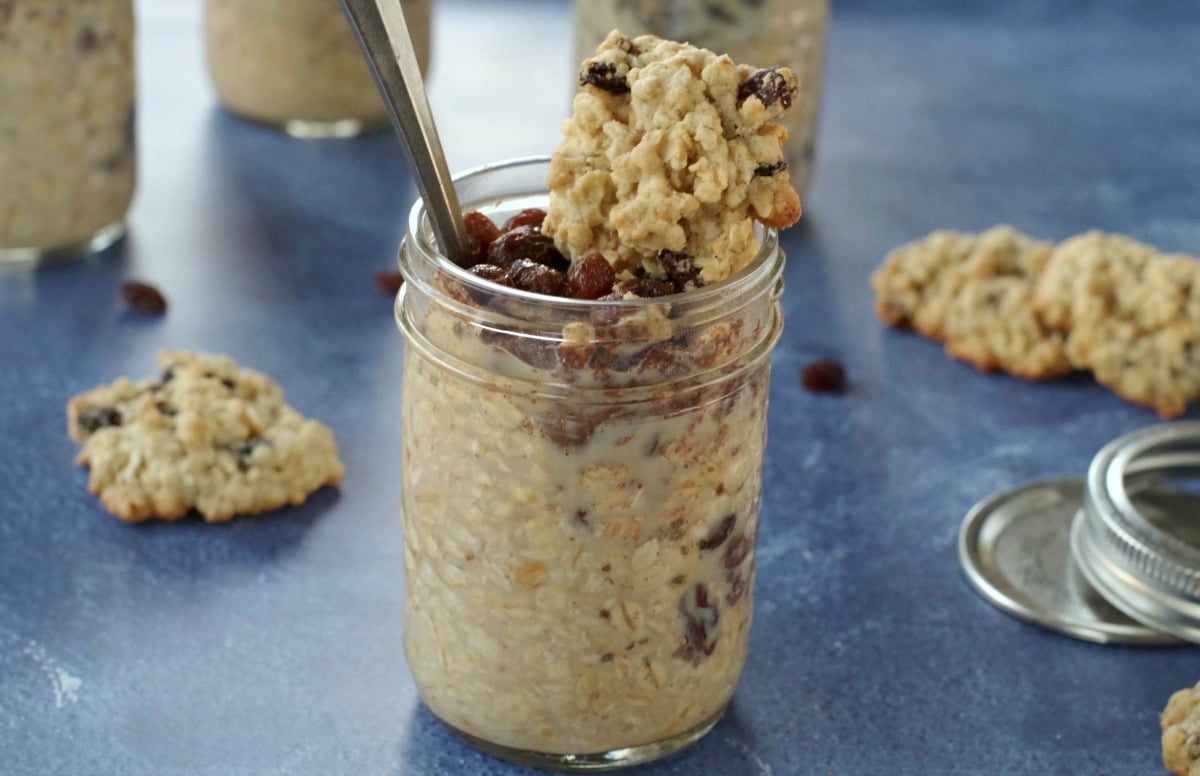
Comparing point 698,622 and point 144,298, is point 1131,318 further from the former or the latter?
point 144,298

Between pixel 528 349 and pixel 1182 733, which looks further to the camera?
pixel 1182 733

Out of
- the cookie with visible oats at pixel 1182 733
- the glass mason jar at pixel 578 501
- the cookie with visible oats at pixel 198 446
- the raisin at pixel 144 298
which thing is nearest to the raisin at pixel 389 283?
the raisin at pixel 144 298

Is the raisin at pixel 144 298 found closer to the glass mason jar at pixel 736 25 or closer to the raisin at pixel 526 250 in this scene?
the glass mason jar at pixel 736 25

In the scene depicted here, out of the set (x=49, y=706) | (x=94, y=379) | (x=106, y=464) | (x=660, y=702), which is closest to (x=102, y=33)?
(x=94, y=379)

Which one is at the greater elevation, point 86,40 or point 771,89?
point 771,89

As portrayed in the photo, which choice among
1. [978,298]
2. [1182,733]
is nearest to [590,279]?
[1182,733]

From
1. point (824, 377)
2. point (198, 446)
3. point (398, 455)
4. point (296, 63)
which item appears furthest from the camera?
point (296, 63)

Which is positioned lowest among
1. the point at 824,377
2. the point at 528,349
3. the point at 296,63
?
the point at 824,377
